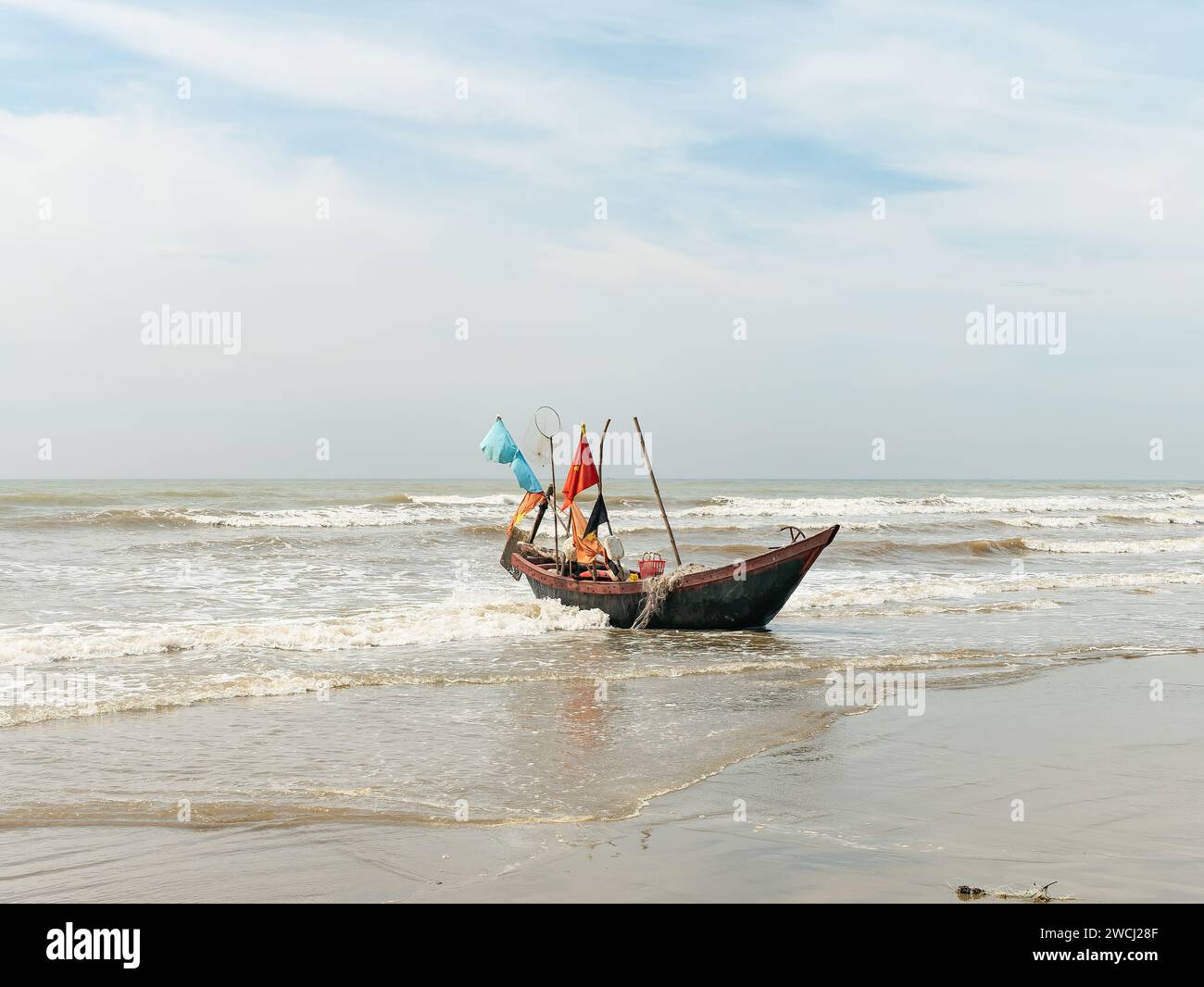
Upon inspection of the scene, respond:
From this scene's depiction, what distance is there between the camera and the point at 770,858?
18.5 feet

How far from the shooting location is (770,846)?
5883 mm

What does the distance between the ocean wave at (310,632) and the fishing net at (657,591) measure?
73 centimetres

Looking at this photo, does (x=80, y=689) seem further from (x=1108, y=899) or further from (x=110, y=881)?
(x=1108, y=899)

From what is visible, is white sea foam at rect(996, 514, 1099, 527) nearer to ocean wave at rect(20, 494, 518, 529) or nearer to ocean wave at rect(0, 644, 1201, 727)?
ocean wave at rect(20, 494, 518, 529)

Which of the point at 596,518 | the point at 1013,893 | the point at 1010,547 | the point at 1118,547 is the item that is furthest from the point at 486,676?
the point at 1118,547

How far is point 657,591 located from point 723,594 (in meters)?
1.03

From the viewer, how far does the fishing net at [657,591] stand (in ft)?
51.3

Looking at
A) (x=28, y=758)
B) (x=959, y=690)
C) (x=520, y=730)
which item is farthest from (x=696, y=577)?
(x=28, y=758)

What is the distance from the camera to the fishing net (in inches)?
616

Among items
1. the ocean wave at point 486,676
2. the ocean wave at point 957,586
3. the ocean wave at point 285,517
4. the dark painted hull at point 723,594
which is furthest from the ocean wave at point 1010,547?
the ocean wave at point 285,517

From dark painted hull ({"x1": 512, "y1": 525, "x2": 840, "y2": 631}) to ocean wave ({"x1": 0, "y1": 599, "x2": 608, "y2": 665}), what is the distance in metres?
0.40

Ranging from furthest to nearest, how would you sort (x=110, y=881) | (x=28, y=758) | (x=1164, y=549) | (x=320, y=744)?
(x=1164, y=549)
(x=320, y=744)
(x=28, y=758)
(x=110, y=881)

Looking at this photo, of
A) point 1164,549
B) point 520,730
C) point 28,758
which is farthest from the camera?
point 1164,549

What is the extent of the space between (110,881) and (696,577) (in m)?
11.0
